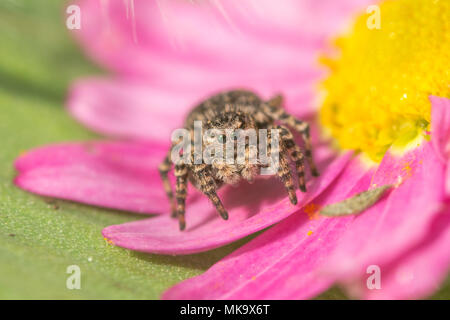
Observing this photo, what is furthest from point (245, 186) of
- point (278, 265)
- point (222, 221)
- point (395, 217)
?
point (395, 217)

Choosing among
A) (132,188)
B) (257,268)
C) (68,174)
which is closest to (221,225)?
(257,268)

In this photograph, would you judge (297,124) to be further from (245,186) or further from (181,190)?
(181,190)

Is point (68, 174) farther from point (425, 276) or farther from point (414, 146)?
point (425, 276)

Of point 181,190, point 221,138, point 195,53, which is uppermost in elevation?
point 195,53

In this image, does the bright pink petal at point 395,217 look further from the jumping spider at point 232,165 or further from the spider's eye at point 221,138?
the spider's eye at point 221,138

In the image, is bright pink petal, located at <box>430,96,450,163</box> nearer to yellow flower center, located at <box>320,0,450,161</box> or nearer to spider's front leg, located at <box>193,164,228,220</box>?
yellow flower center, located at <box>320,0,450,161</box>

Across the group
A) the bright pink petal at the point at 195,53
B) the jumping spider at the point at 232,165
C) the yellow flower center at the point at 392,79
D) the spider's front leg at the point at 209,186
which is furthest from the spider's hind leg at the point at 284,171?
the bright pink petal at the point at 195,53
